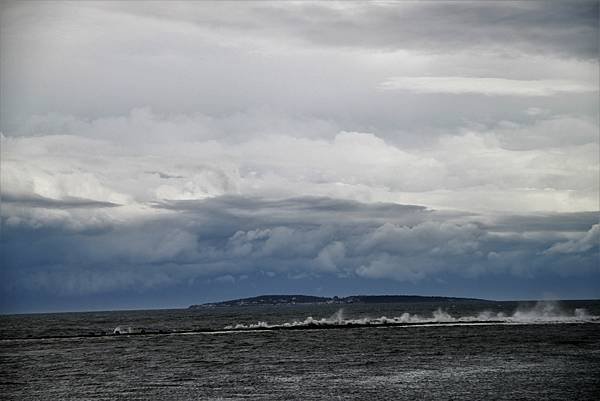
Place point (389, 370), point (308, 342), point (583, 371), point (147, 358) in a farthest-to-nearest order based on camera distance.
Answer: point (308, 342) → point (147, 358) → point (389, 370) → point (583, 371)

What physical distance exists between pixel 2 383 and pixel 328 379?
2871 centimetres

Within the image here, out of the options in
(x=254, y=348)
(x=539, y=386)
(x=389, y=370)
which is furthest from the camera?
(x=254, y=348)

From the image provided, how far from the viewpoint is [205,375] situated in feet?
221

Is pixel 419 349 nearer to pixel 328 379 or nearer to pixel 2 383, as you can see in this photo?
pixel 328 379

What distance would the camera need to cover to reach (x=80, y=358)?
294 feet

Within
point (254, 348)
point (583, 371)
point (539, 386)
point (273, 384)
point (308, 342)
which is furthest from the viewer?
point (308, 342)

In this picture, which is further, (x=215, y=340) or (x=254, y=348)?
(x=215, y=340)

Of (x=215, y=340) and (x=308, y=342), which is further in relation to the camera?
(x=215, y=340)

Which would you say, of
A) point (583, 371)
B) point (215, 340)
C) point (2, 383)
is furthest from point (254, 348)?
point (583, 371)

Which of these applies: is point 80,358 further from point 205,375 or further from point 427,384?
point 427,384

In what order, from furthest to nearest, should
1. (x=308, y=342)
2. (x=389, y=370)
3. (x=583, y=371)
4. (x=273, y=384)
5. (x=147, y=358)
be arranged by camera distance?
(x=308, y=342)
(x=147, y=358)
(x=389, y=370)
(x=583, y=371)
(x=273, y=384)

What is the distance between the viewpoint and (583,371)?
63719 mm

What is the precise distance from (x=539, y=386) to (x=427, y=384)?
26.9 ft

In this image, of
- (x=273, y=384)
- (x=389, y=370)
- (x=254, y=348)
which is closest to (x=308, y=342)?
(x=254, y=348)
